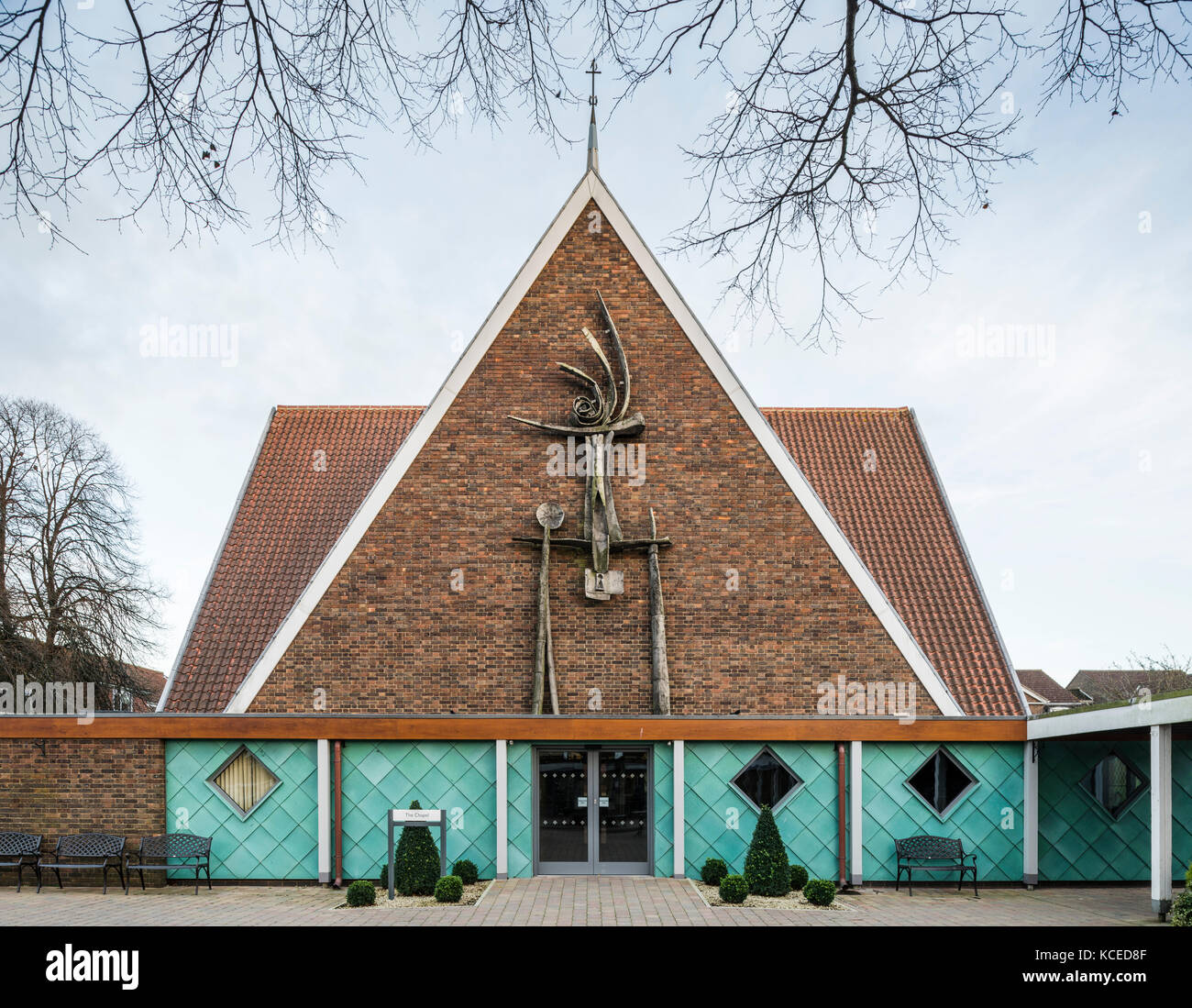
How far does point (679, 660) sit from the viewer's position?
15.1m

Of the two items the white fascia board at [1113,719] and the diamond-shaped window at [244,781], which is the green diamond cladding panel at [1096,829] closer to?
the white fascia board at [1113,719]

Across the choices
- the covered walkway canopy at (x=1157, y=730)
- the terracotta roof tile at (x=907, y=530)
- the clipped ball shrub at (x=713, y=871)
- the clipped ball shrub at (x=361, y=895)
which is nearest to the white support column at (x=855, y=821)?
the clipped ball shrub at (x=713, y=871)

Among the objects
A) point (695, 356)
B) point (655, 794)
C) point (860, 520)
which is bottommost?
point (655, 794)

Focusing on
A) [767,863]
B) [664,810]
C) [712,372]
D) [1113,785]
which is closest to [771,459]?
[712,372]

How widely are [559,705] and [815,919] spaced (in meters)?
5.32

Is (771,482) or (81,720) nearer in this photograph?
(81,720)

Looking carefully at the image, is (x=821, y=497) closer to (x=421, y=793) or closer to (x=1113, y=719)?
(x=1113, y=719)

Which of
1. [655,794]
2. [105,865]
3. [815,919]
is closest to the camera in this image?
[815,919]

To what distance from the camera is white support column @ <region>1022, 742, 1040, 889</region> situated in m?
13.9

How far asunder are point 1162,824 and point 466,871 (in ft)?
30.1

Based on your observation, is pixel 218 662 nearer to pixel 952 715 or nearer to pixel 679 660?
pixel 679 660

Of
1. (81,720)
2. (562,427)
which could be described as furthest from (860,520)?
(81,720)

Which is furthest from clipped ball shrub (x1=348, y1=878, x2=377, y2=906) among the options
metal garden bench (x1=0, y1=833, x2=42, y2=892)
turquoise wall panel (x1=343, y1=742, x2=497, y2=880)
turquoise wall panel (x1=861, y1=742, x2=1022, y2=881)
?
turquoise wall panel (x1=861, y1=742, x2=1022, y2=881)

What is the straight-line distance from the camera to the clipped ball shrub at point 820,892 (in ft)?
39.2
